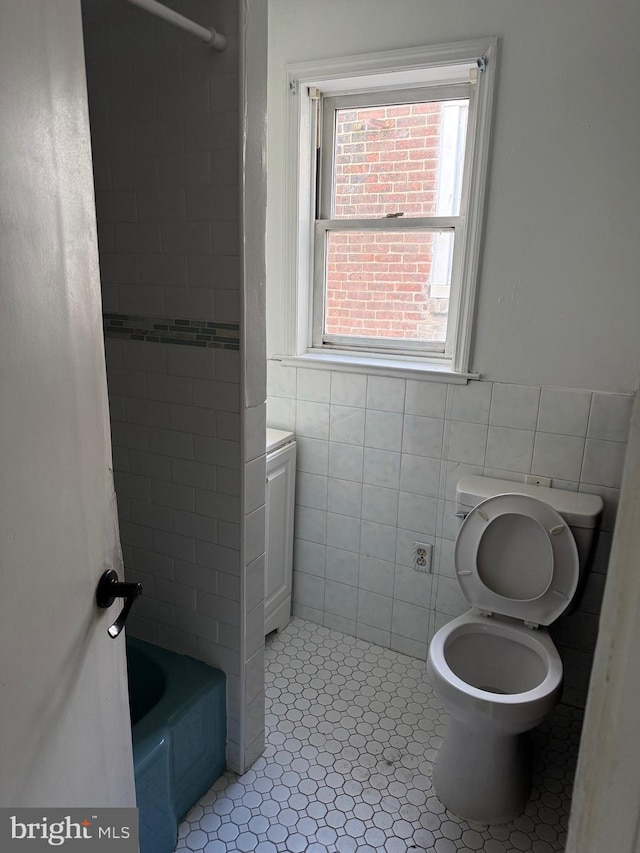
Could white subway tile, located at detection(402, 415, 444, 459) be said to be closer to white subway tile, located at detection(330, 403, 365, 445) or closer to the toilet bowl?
white subway tile, located at detection(330, 403, 365, 445)

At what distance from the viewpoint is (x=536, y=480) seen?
205 cm

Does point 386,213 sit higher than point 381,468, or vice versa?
point 386,213

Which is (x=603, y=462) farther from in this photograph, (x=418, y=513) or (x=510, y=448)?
(x=418, y=513)

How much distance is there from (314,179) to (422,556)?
1561 millimetres

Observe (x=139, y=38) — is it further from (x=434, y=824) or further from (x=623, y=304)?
(x=434, y=824)

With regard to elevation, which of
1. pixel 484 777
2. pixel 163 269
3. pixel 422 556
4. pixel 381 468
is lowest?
pixel 484 777

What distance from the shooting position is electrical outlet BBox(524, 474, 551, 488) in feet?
6.68

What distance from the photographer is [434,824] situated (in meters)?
1.70

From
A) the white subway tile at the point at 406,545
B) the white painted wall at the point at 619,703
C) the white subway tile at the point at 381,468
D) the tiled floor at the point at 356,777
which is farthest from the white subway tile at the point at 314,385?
the white painted wall at the point at 619,703

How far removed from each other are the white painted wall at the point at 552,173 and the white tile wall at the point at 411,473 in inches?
5.7

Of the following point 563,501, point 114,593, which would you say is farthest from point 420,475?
point 114,593

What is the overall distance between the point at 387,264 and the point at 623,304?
2.85 feet

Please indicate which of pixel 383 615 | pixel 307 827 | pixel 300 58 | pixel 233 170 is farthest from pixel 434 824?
pixel 300 58

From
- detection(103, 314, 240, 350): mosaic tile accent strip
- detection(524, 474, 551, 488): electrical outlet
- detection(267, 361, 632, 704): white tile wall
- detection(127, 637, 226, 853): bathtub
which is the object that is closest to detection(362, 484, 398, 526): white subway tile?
detection(267, 361, 632, 704): white tile wall
